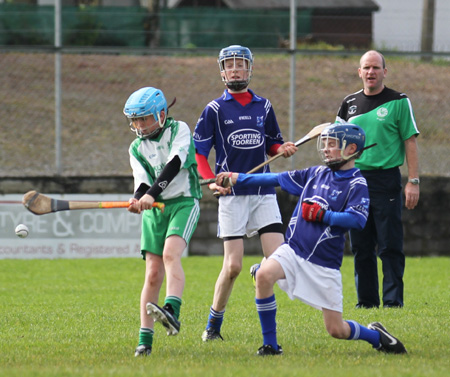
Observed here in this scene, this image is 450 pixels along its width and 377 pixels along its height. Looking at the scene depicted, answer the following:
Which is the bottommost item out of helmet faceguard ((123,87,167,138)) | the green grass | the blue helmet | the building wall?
the green grass

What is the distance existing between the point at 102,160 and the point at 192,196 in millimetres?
8660

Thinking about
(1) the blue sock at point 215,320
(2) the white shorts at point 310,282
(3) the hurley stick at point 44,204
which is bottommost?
(1) the blue sock at point 215,320

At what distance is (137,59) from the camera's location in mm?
17953

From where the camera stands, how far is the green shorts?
5.97 meters

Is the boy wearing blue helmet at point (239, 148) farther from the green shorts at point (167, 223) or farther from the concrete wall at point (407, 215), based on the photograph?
the concrete wall at point (407, 215)

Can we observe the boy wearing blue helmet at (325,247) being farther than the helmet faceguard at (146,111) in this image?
No

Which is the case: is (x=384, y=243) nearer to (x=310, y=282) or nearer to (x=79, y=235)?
(x=310, y=282)

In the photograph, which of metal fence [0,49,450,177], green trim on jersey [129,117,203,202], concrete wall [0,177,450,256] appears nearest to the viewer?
green trim on jersey [129,117,203,202]

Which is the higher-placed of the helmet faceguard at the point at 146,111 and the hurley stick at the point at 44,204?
the helmet faceguard at the point at 146,111

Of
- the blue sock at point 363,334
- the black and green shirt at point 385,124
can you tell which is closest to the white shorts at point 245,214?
the blue sock at point 363,334

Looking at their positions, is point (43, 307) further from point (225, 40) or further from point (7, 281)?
point (225, 40)

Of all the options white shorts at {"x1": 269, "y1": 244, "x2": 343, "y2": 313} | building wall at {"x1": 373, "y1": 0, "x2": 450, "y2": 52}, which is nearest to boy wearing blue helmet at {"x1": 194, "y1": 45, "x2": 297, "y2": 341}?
white shorts at {"x1": 269, "y1": 244, "x2": 343, "y2": 313}

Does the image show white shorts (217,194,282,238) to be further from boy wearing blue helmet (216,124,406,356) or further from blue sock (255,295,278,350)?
blue sock (255,295,278,350)

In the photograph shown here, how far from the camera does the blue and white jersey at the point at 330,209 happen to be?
562cm
